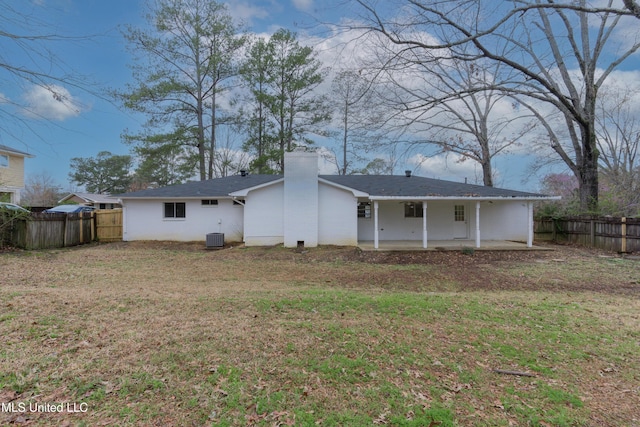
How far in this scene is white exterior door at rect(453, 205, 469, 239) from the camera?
15758 mm

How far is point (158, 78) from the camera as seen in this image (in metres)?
20.0

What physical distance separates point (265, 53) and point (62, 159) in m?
22.8

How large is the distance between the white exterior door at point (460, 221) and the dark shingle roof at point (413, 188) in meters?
1.14

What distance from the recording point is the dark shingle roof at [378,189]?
13711 millimetres

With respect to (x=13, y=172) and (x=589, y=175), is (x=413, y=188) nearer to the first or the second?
(x=589, y=175)

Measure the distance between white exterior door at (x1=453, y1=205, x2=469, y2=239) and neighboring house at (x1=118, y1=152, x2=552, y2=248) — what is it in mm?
52

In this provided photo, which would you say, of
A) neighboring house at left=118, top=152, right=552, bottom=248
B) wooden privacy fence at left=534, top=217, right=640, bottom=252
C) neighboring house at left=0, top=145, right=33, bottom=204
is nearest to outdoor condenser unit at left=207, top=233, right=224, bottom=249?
neighboring house at left=118, top=152, right=552, bottom=248

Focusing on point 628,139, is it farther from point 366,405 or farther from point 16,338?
point 16,338

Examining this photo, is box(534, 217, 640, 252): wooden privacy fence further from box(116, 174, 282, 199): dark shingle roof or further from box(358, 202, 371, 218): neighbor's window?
box(116, 174, 282, 199): dark shingle roof

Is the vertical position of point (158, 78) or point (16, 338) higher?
point (158, 78)

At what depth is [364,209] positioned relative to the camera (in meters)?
15.4

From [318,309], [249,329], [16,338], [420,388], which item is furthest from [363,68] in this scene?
[16,338]

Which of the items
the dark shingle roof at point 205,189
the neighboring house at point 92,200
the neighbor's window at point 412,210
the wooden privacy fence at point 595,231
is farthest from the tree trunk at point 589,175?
the neighboring house at point 92,200

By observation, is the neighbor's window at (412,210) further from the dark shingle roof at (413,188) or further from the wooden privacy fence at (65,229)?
the wooden privacy fence at (65,229)
